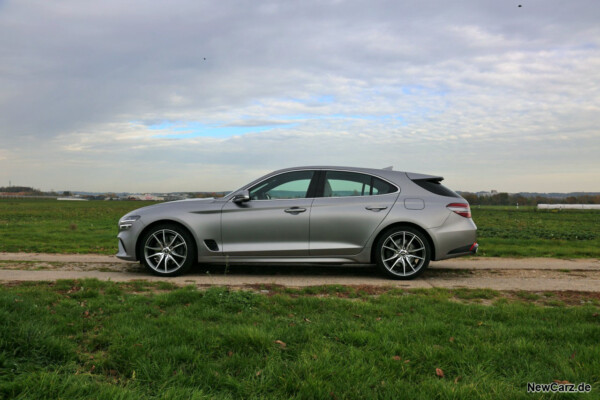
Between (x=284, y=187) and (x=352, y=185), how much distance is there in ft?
3.38

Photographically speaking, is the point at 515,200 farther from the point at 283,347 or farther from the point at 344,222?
the point at 283,347

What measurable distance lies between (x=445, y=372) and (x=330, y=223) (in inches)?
156

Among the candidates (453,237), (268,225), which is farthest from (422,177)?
(268,225)

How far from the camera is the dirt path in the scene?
653 cm

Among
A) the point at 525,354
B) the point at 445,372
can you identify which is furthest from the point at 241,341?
the point at 525,354

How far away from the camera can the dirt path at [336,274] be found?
6.53 metres

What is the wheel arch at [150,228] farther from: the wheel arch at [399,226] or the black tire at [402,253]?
the black tire at [402,253]

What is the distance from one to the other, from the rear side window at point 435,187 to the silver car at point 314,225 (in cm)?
2

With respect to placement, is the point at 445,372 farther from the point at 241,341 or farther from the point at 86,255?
the point at 86,255

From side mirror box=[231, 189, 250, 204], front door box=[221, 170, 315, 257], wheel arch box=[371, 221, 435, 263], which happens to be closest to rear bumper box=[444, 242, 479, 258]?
wheel arch box=[371, 221, 435, 263]

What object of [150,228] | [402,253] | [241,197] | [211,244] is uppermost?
[241,197]

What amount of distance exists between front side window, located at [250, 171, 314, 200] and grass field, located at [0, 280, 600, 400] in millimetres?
2458

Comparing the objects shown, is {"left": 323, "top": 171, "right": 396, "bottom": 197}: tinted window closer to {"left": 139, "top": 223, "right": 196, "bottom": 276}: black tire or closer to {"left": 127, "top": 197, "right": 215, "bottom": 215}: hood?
{"left": 127, "top": 197, "right": 215, "bottom": 215}: hood

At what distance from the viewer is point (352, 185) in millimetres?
7230
